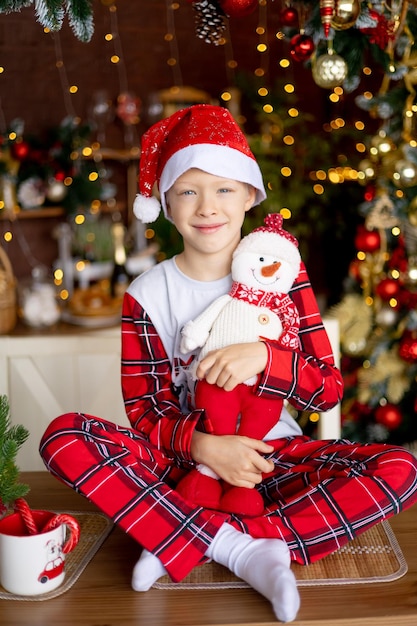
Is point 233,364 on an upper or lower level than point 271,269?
lower

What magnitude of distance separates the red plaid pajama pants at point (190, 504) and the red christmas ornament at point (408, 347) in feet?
2.86

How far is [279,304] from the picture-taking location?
4.94 ft

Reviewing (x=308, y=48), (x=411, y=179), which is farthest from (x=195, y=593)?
(x=411, y=179)

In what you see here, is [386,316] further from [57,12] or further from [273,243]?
[57,12]

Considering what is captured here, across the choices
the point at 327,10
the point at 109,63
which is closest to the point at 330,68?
the point at 327,10

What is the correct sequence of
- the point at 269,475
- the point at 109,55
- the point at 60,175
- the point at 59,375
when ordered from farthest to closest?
1. the point at 109,55
2. the point at 60,175
3. the point at 59,375
4. the point at 269,475

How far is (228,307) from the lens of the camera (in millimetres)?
1501

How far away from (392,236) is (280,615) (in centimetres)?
150

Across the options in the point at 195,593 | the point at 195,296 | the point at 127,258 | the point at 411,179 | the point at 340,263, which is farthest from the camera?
the point at 340,263

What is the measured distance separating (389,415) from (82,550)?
1237 millimetres

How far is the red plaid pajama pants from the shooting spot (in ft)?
4.44

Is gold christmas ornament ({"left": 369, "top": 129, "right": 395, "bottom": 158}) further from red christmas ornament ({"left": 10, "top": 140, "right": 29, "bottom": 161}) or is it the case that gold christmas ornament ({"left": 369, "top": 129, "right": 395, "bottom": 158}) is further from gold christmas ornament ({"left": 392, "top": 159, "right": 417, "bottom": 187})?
red christmas ornament ({"left": 10, "top": 140, "right": 29, "bottom": 161})

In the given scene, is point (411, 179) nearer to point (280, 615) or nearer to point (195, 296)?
point (195, 296)

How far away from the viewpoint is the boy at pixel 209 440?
4.45 ft
